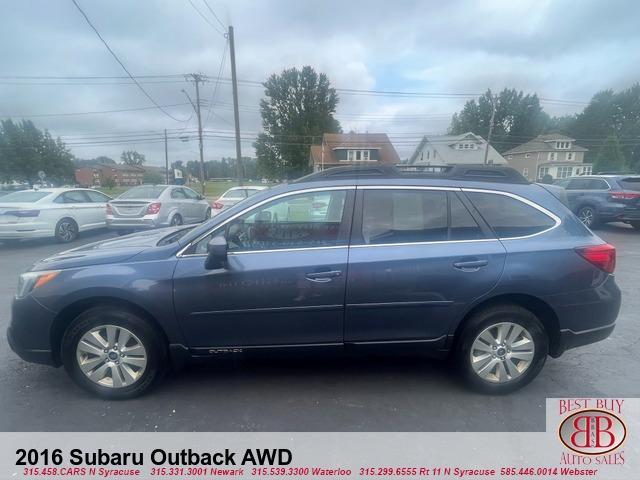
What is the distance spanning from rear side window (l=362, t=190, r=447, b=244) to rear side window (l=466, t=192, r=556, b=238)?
0.31 metres

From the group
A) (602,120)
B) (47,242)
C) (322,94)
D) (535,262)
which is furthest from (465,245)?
(602,120)

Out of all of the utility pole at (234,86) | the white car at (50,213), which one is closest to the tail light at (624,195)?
the utility pole at (234,86)

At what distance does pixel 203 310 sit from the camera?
2.69 m

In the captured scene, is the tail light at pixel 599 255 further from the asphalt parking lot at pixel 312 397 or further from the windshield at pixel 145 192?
the windshield at pixel 145 192

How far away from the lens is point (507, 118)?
75938 millimetres

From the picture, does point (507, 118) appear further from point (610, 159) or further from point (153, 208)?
point (153, 208)

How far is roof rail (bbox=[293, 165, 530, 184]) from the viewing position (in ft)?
10.1

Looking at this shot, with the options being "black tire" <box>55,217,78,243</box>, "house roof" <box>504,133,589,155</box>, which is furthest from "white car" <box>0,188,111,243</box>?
"house roof" <box>504,133,589,155</box>

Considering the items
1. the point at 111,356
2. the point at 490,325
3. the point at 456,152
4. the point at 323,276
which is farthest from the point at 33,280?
the point at 456,152

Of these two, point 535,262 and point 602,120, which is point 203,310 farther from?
point 602,120

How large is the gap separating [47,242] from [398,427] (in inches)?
427

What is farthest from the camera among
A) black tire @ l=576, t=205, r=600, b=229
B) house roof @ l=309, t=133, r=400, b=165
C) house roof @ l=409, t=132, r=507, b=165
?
house roof @ l=409, t=132, r=507, b=165

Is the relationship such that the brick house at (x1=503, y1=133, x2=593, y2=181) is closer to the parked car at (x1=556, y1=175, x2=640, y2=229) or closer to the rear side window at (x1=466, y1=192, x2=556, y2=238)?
the parked car at (x1=556, y1=175, x2=640, y2=229)

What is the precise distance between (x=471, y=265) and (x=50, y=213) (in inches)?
402
